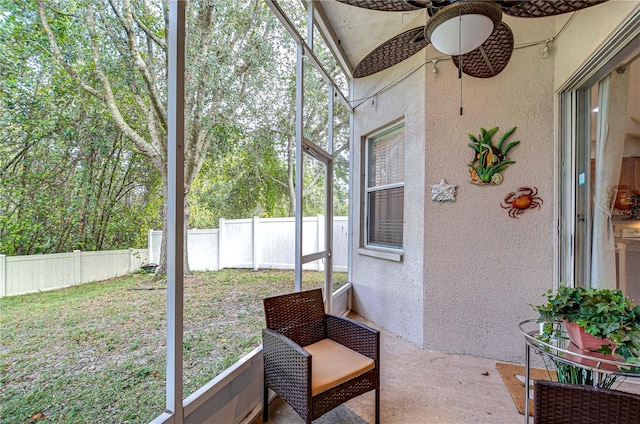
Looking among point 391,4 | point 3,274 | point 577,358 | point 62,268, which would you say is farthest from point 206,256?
point 577,358

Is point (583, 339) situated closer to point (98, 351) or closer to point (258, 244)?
point (98, 351)

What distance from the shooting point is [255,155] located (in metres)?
3.56

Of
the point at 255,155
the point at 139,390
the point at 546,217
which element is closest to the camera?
the point at 139,390

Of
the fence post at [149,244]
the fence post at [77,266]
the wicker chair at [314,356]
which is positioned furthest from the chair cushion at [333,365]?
the fence post at [77,266]

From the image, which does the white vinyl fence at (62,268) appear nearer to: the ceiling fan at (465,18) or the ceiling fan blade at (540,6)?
the ceiling fan at (465,18)

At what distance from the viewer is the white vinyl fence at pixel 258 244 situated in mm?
2861

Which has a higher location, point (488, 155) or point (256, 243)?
point (488, 155)

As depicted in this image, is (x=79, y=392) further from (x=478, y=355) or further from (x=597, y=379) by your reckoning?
(x=478, y=355)

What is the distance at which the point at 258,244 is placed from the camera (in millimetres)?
3689

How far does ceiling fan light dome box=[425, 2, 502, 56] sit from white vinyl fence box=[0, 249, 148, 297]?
83.3 inches

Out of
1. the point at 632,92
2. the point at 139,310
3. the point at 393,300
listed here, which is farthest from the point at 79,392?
the point at 632,92

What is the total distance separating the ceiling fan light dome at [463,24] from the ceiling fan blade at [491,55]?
188 millimetres

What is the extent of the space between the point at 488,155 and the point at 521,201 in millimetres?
481

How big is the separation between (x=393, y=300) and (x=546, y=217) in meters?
1.62
